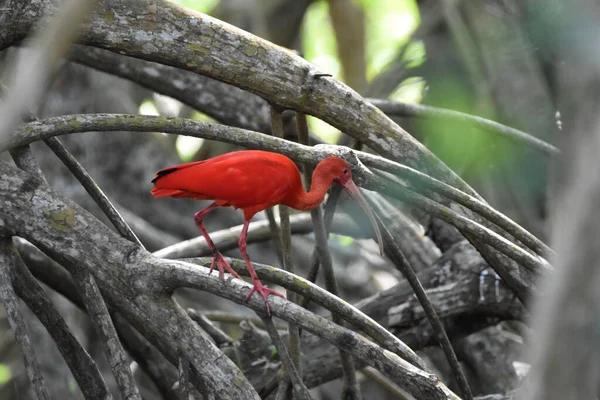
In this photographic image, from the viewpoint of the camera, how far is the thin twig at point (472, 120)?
177 inches

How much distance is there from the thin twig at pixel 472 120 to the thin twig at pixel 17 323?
2109mm

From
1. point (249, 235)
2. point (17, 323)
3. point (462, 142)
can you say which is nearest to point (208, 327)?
point (249, 235)

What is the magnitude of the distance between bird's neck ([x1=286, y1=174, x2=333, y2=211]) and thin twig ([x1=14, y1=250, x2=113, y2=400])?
1032 mm

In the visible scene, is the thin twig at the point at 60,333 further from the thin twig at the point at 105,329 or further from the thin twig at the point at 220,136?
the thin twig at the point at 220,136

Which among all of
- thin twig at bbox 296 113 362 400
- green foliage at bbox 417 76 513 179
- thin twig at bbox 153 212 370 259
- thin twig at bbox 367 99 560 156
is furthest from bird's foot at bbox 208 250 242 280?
green foliage at bbox 417 76 513 179

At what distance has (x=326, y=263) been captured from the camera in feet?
13.2

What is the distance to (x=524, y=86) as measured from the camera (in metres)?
6.09

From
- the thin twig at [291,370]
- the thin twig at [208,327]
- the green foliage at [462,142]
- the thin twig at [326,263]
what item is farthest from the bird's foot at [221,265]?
the green foliage at [462,142]

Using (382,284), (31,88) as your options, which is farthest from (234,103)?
(31,88)

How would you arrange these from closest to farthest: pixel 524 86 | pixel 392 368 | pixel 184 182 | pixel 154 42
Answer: pixel 392 368
pixel 184 182
pixel 154 42
pixel 524 86

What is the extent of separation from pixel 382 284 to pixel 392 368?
5194mm

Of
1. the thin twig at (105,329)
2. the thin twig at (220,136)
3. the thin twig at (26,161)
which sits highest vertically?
the thin twig at (220,136)

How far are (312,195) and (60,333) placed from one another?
1148 mm

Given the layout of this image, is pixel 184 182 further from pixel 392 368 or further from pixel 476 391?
pixel 476 391
